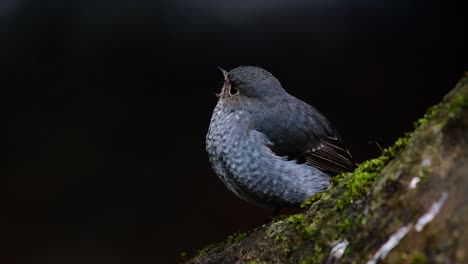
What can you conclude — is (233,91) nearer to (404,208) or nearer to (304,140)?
(304,140)

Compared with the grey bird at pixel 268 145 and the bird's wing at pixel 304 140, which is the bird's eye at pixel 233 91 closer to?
the grey bird at pixel 268 145

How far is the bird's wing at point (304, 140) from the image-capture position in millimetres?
4328

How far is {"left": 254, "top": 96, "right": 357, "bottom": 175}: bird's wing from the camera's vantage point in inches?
170

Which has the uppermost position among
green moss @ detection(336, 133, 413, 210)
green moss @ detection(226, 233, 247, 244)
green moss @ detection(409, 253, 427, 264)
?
green moss @ detection(336, 133, 413, 210)

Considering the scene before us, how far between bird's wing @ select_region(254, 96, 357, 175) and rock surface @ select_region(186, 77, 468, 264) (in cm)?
150

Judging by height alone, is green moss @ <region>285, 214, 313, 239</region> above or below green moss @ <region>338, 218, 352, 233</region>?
below

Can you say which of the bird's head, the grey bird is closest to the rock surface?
the grey bird

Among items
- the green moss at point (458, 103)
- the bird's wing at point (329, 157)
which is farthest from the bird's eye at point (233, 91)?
the green moss at point (458, 103)

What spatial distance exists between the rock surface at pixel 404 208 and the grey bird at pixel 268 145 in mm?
1331

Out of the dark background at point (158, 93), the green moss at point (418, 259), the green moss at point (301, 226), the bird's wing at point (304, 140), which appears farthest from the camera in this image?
the dark background at point (158, 93)

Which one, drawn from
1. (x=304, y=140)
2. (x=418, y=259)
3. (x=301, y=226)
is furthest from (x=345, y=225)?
(x=304, y=140)

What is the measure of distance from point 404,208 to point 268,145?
2102mm

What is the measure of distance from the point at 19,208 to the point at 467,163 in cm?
616

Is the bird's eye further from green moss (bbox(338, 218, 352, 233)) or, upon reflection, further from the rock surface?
green moss (bbox(338, 218, 352, 233))
